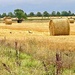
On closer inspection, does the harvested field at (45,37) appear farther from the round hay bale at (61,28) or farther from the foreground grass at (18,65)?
the foreground grass at (18,65)

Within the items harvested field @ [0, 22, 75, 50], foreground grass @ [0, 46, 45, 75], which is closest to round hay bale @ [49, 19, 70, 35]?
harvested field @ [0, 22, 75, 50]

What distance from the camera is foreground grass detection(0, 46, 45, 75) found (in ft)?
20.1

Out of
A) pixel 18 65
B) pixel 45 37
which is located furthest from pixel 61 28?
pixel 18 65

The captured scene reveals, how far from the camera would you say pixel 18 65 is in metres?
7.02

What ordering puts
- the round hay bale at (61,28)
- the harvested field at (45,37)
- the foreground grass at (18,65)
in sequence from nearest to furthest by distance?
the foreground grass at (18,65) < the harvested field at (45,37) < the round hay bale at (61,28)

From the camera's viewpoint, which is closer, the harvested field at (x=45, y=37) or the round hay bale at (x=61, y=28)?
the harvested field at (x=45, y=37)

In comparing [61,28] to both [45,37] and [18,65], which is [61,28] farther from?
[18,65]

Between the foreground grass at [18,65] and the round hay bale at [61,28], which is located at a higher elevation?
the foreground grass at [18,65]

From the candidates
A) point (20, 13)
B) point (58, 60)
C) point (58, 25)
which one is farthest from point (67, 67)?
point (20, 13)

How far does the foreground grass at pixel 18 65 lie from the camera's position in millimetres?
6128

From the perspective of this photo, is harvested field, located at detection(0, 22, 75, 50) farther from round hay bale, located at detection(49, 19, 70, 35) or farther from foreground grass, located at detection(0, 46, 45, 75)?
foreground grass, located at detection(0, 46, 45, 75)

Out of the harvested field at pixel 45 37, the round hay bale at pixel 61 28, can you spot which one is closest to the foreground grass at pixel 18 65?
the harvested field at pixel 45 37

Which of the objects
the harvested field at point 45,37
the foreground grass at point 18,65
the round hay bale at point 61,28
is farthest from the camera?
the round hay bale at point 61,28

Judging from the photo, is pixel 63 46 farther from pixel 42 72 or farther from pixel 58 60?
pixel 58 60
